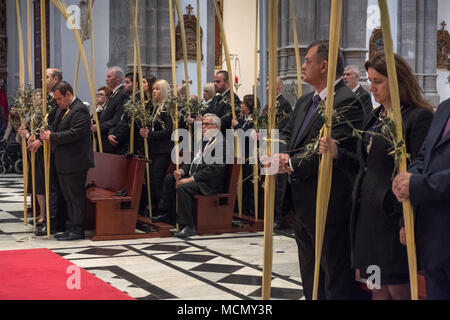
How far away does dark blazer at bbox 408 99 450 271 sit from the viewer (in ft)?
8.63

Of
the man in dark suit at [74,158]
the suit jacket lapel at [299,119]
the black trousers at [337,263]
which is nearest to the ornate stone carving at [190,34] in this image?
the man in dark suit at [74,158]

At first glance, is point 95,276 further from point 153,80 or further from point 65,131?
point 153,80

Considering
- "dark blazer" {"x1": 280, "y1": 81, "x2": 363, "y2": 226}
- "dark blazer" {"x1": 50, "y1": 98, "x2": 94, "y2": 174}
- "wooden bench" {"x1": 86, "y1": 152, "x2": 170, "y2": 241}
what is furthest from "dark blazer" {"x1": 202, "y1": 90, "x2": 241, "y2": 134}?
"dark blazer" {"x1": 280, "y1": 81, "x2": 363, "y2": 226}

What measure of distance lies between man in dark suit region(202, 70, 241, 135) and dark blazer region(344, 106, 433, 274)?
192 inches

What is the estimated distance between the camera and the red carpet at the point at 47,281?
4570 millimetres

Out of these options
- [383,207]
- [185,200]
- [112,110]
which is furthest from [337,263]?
[112,110]

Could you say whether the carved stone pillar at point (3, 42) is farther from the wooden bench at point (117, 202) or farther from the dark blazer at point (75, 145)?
the dark blazer at point (75, 145)

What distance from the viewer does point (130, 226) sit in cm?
729

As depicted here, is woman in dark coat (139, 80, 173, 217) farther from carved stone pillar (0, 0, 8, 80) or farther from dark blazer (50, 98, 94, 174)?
carved stone pillar (0, 0, 8, 80)

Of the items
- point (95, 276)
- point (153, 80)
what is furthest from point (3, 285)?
point (153, 80)

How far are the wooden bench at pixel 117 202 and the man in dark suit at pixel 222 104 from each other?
1211 mm

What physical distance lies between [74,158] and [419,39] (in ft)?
40.1

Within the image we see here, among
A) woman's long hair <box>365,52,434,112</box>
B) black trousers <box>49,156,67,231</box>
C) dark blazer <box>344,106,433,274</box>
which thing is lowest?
black trousers <box>49,156,67,231</box>

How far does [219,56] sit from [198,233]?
11405 millimetres
